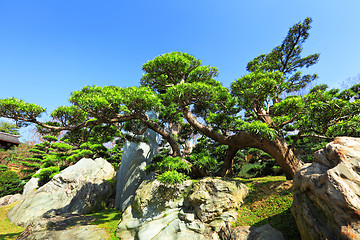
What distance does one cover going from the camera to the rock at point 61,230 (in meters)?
6.90

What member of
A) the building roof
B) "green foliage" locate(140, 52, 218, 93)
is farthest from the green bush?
"green foliage" locate(140, 52, 218, 93)

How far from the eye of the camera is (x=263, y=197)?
6.55 m

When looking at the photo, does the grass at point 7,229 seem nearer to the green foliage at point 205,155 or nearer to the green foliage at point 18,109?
the green foliage at point 18,109

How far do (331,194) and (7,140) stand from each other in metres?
31.0

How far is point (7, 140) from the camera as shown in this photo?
68.0 feet

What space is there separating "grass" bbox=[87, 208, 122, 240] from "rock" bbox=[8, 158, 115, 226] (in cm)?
119

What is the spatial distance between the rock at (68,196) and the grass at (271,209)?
9.96 m

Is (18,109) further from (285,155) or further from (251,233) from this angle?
(285,155)

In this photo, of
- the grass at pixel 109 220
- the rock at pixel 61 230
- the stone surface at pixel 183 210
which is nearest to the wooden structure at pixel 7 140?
the grass at pixel 109 220

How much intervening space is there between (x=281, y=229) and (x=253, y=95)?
4.87 metres

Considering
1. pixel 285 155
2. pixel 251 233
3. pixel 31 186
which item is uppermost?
pixel 285 155

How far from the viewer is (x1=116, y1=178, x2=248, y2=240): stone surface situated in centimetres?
616

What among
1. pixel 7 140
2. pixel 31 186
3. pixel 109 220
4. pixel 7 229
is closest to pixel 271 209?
pixel 109 220

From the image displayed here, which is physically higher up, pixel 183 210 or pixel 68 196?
pixel 68 196
